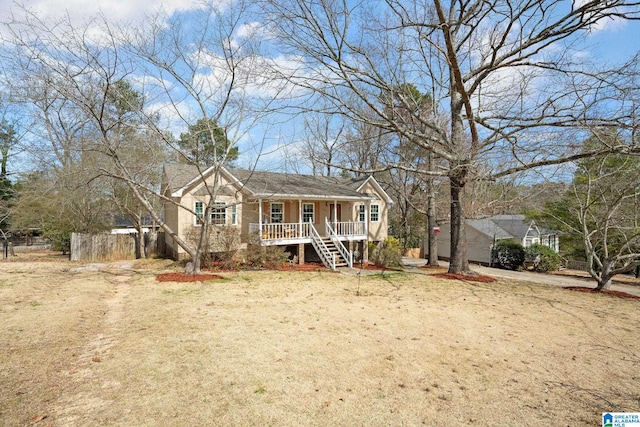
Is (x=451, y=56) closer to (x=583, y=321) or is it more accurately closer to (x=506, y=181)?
(x=506, y=181)

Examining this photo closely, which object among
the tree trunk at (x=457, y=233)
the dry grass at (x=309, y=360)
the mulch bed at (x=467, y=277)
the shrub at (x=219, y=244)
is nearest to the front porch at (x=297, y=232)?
the shrub at (x=219, y=244)

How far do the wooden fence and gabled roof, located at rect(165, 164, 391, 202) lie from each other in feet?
14.1

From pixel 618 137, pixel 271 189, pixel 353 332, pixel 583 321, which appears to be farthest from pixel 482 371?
pixel 271 189

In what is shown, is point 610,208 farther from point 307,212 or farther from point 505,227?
point 505,227

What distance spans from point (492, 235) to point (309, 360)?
24.8 metres

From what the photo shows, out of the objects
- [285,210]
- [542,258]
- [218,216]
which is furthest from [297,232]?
[542,258]

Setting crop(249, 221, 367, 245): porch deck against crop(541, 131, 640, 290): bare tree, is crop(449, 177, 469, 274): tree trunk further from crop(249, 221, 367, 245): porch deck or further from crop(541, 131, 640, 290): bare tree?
crop(249, 221, 367, 245): porch deck

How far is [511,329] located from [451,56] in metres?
7.57

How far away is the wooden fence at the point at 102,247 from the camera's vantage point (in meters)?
17.0

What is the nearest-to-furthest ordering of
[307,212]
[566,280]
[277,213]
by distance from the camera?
[566,280], [277,213], [307,212]

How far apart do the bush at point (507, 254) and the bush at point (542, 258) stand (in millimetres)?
498

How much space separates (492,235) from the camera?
1009 inches

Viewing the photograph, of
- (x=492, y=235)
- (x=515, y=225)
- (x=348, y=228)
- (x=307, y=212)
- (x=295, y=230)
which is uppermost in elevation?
(x=307, y=212)

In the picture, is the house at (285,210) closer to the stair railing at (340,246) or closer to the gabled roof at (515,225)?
the stair railing at (340,246)
